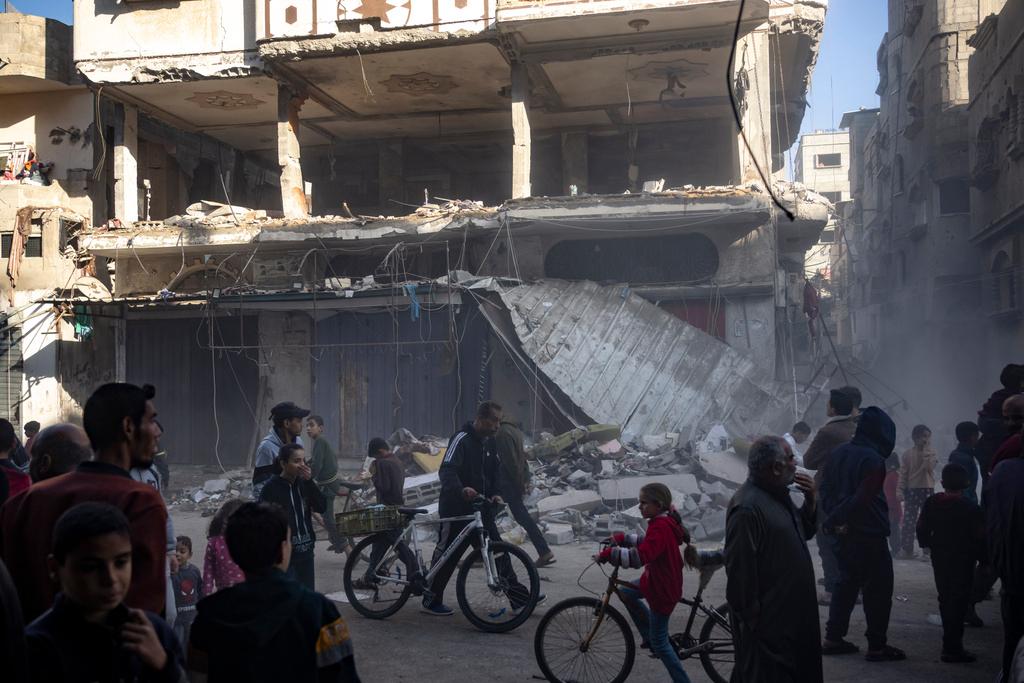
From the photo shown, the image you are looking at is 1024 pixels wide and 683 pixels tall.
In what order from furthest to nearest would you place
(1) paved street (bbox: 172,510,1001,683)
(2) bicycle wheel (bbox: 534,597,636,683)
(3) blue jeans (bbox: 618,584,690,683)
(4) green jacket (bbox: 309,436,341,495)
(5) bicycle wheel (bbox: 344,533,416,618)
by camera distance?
(4) green jacket (bbox: 309,436,341,495) → (5) bicycle wheel (bbox: 344,533,416,618) → (1) paved street (bbox: 172,510,1001,683) → (2) bicycle wheel (bbox: 534,597,636,683) → (3) blue jeans (bbox: 618,584,690,683)

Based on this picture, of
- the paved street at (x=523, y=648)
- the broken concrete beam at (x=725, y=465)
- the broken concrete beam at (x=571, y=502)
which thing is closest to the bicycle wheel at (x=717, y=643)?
the paved street at (x=523, y=648)

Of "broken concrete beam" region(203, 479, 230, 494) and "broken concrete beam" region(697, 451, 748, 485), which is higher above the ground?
"broken concrete beam" region(697, 451, 748, 485)

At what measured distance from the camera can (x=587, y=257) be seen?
1560 centimetres

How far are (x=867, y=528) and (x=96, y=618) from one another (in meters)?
4.94

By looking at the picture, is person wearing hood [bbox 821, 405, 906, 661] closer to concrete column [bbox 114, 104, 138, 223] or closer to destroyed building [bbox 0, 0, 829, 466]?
destroyed building [bbox 0, 0, 829, 466]

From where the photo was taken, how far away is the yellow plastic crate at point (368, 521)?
6.75 m

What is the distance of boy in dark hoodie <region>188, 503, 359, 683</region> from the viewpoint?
253 cm

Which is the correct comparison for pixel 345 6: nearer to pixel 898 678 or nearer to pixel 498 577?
pixel 498 577

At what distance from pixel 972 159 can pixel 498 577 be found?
23.1 metres

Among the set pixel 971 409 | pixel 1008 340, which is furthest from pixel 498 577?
pixel 971 409

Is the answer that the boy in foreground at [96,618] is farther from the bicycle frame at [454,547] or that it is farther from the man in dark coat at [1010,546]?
the bicycle frame at [454,547]

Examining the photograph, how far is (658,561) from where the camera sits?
4.93m

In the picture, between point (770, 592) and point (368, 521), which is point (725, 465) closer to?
point (368, 521)

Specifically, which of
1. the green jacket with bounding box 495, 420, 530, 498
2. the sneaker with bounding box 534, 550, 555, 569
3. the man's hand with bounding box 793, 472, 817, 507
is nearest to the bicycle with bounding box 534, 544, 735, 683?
the man's hand with bounding box 793, 472, 817, 507
